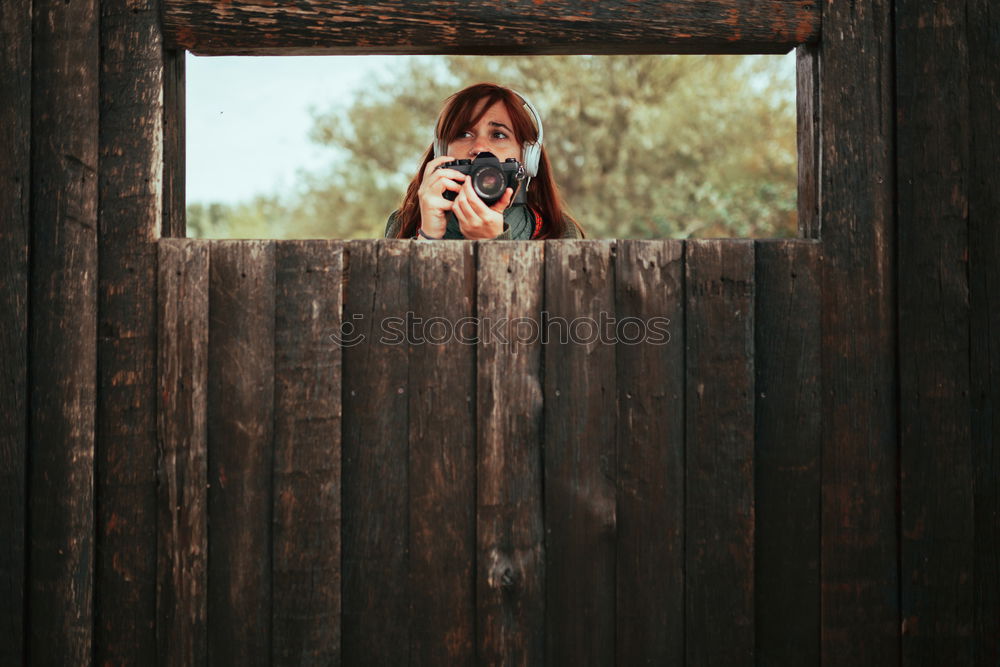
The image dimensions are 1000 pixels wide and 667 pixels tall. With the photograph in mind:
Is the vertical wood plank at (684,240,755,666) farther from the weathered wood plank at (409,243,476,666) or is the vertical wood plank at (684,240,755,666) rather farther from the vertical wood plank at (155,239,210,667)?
the vertical wood plank at (155,239,210,667)

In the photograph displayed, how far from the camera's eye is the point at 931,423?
1.71 metres

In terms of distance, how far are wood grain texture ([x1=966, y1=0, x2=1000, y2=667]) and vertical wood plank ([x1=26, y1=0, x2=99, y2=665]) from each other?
6.05 ft

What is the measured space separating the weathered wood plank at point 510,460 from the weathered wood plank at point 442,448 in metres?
0.03

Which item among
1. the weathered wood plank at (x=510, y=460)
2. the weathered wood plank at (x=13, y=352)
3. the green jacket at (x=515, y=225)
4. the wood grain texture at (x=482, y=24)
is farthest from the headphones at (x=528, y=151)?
the weathered wood plank at (x=13, y=352)

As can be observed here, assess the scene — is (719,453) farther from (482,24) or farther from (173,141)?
(173,141)

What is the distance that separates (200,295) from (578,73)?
9.38 meters

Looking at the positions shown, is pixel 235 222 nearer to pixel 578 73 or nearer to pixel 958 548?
pixel 578 73

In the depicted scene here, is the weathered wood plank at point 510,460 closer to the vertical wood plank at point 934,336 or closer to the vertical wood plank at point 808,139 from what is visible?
the vertical wood plank at point 808,139

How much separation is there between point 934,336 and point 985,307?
0.13 meters

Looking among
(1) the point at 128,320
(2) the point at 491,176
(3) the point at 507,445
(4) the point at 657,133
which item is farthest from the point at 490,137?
(4) the point at 657,133

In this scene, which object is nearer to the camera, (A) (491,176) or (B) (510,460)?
(B) (510,460)

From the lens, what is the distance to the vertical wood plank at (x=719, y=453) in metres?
1.69

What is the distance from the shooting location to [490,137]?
2260 mm

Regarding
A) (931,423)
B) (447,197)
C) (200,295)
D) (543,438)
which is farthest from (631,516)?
(200,295)
